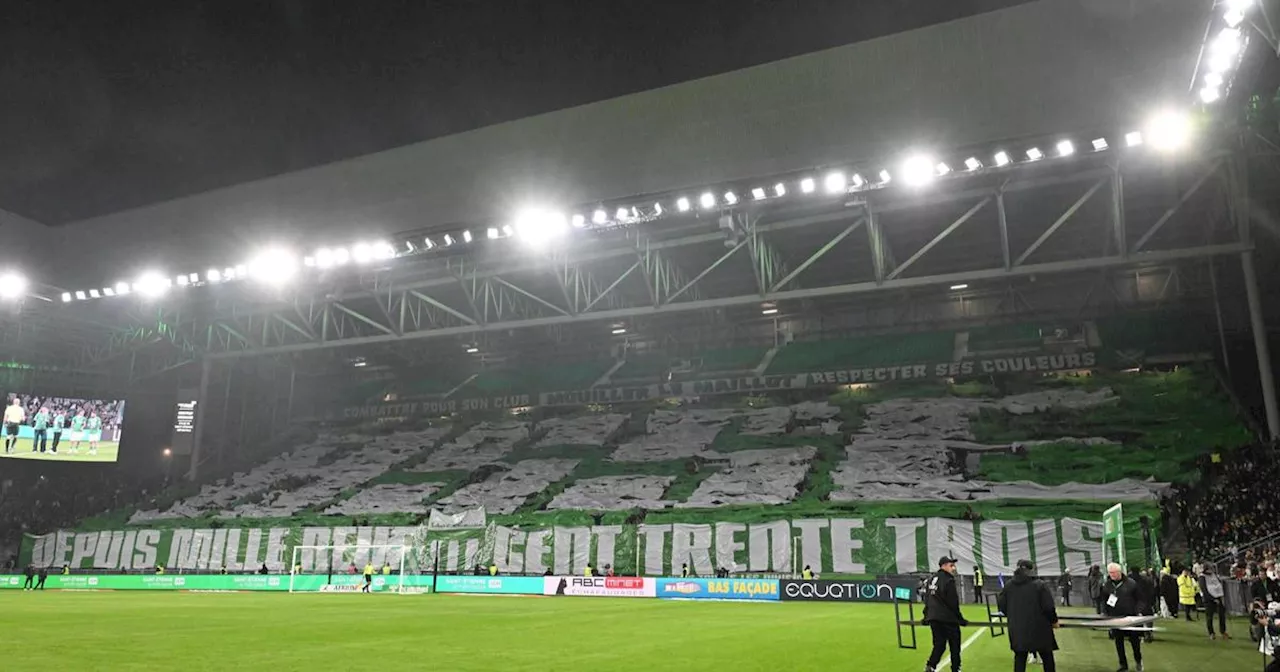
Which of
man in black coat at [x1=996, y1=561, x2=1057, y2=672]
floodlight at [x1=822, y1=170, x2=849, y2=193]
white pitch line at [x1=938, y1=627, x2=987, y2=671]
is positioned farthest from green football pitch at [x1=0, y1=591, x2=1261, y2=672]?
floodlight at [x1=822, y1=170, x2=849, y2=193]

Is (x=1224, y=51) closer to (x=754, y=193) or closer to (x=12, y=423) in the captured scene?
(x=754, y=193)

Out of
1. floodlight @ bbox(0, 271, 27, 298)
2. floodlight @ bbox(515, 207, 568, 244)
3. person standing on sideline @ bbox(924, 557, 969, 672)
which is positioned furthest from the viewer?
floodlight @ bbox(0, 271, 27, 298)

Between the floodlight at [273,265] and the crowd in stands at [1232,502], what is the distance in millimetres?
28136

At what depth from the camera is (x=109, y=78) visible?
9656mm

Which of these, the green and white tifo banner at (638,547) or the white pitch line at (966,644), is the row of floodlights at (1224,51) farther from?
the green and white tifo banner at (638,547)

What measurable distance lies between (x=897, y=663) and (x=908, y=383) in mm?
32520

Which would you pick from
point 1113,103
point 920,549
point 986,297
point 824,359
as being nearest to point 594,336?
point 824,359

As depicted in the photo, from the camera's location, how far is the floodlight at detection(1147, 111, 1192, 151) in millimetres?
20511

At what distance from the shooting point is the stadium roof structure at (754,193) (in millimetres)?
16719

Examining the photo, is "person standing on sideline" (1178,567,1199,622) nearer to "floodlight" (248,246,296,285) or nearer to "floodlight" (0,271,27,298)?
"floodlight" (248,246,296,285)

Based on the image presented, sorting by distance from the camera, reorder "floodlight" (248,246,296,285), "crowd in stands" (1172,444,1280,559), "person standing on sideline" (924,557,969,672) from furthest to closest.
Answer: "crowd in stands" (1172,444,1280,559) → "floodlight" (248,246,296,285) → "person standing on sideline" (924,557,969,672)

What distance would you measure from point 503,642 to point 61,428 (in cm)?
4717

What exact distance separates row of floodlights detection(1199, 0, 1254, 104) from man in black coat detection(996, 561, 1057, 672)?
1390cm

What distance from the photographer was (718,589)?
30156 millimetres
